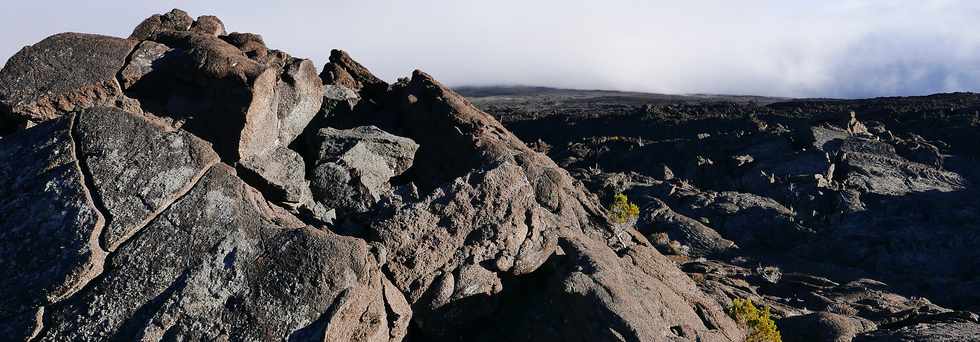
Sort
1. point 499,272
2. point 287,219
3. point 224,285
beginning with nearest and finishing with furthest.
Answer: point 224,285 → point 287,219 → point 499,272

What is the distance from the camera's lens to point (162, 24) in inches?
872

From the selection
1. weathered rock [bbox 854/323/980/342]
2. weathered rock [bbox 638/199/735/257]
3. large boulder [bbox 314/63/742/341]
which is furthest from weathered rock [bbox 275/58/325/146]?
weathered rock [bbox 638/199/735/257]

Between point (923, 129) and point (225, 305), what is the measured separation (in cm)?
9000

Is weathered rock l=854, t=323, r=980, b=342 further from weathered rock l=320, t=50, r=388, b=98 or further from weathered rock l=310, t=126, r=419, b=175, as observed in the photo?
weathered rock l=320, t=50, r=388, b=98

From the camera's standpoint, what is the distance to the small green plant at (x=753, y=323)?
19609 mm

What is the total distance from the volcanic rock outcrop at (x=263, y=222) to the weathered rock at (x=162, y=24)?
0.28 ft

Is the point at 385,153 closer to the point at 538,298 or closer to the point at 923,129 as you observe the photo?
the point at 538,298

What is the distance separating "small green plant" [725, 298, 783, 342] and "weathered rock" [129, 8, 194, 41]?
17.4 meters

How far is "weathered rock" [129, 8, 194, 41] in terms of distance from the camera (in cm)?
2136

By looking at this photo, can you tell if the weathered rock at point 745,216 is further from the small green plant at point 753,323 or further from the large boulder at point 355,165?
the large boulder at point 355,165

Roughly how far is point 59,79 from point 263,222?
23.4 feet

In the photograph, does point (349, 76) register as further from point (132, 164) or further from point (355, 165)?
point (132, 164)

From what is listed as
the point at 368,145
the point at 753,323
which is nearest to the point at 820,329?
the point at 753,323

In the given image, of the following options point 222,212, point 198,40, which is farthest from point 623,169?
point 222,212
